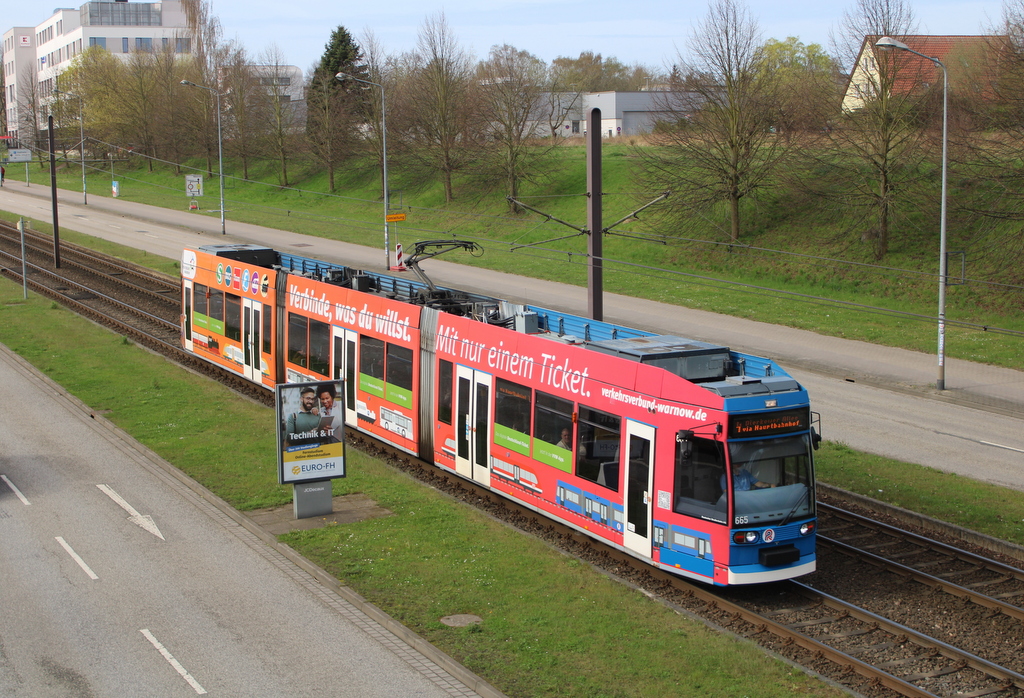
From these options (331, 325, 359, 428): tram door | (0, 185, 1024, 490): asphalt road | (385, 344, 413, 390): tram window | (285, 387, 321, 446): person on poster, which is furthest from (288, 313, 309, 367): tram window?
(0, 185, 1024, 490): asphalt road

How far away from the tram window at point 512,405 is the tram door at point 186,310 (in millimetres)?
14729

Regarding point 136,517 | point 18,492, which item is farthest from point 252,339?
point 136,517

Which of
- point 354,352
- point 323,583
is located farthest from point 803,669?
point 354,352

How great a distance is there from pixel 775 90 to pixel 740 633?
3352 centimetres

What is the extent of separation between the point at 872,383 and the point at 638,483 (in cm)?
1507

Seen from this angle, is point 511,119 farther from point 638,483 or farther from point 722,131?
point 638,483

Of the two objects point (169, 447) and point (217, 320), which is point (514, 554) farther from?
point (217, 320)

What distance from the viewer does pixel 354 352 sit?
1930 cm

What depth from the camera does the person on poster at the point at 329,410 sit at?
15.4 meters

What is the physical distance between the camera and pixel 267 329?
74.5 feet

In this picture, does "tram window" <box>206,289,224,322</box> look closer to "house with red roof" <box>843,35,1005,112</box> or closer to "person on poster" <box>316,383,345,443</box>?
"person on poster" <box>316,383,345,443</box>

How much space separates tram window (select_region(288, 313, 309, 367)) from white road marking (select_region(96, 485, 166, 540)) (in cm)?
588

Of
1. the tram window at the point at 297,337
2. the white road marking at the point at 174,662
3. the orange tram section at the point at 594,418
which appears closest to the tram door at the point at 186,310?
the tram window at the point at 297,337

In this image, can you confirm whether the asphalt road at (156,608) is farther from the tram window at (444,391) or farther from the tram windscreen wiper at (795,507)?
the tram windscreen wiper at (795,507)
